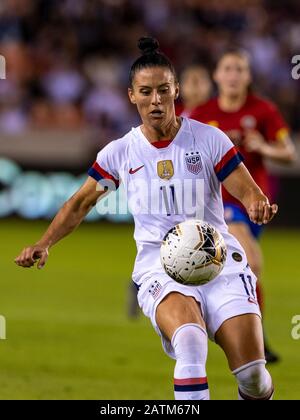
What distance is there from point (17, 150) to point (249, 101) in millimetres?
11635

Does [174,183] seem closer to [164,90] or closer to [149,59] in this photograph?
[164,90]

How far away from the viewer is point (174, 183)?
6441mm

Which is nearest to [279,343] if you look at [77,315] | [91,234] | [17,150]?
[77,315]

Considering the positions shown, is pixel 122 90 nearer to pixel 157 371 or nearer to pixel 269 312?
pixel 269 312

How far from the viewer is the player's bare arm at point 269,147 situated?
31.2 feet

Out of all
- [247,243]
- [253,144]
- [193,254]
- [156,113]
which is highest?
[253,144]

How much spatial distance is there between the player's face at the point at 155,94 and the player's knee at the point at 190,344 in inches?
46.6

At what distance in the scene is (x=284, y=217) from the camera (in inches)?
810

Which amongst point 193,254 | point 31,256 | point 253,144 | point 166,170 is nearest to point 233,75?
point 253,144

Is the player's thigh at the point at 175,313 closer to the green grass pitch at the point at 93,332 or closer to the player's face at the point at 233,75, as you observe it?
the green grass pitch at the point at 93,332

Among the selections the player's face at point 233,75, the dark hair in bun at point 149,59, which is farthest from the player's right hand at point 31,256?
the player's face at point 233,75

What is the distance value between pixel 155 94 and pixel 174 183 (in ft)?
1.65

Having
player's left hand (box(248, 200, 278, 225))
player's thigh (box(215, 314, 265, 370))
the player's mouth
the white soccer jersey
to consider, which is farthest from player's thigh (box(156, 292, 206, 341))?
the player's mouth

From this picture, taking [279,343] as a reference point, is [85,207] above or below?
below
